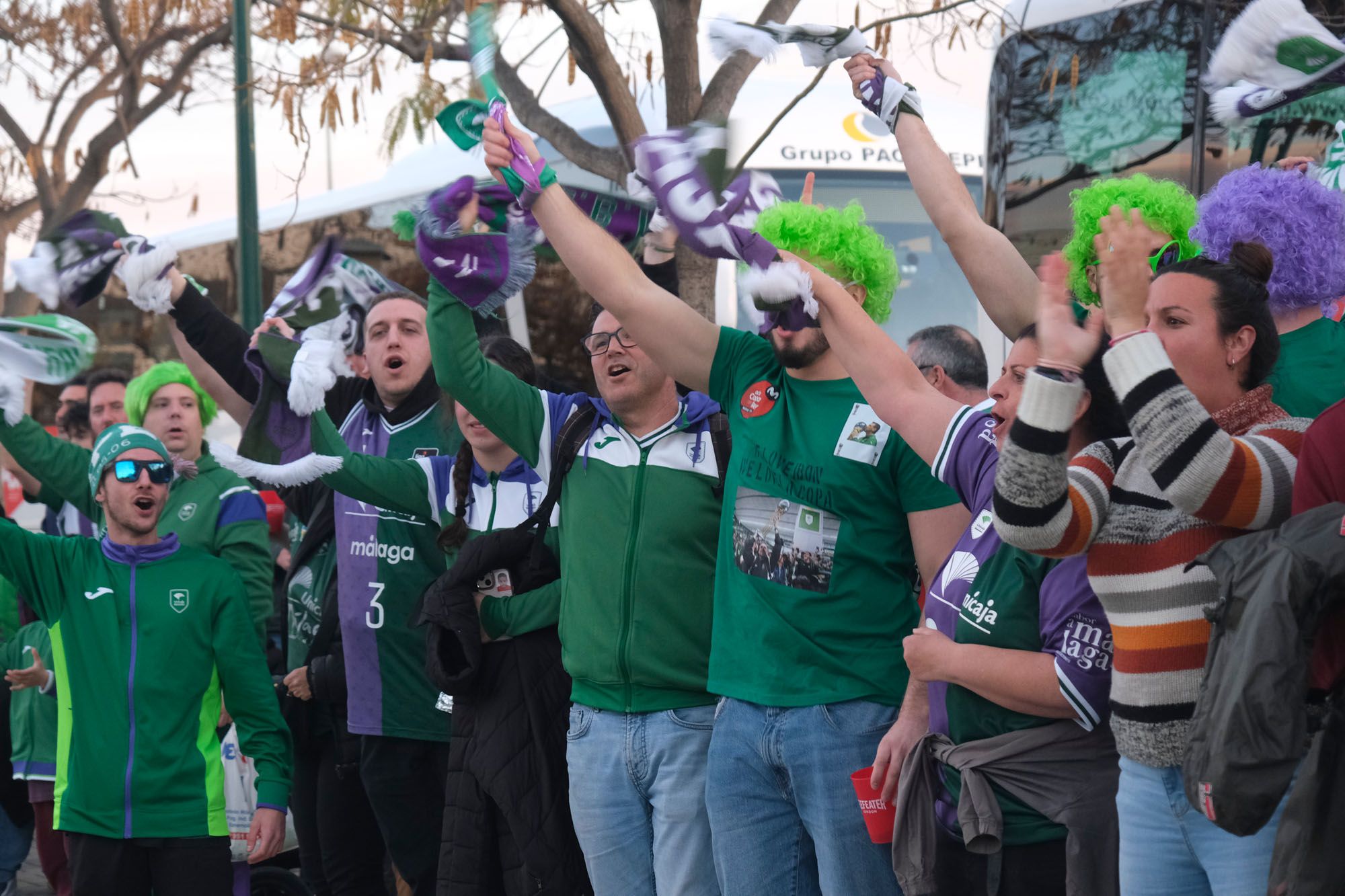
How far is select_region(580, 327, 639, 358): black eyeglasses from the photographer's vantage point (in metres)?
3.61

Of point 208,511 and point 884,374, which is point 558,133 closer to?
point 208,511

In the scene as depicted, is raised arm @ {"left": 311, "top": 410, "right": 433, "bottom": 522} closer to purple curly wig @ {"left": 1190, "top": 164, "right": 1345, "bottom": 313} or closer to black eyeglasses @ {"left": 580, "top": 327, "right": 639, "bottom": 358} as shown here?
black eyeglasses @ {"left": 580, "top": 327, "right": 639, "bottom": 358}

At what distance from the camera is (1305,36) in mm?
2832

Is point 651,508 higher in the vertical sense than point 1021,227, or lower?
lower

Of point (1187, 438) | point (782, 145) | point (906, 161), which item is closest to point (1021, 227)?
point (782, 145)

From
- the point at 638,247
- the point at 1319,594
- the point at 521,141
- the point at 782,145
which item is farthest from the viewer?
the point at 782,145

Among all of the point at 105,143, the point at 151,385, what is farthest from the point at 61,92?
the point at 151,385

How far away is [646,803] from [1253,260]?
1.81 meters

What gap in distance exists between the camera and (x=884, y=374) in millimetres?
2943

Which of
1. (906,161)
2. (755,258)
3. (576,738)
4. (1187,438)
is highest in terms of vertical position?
(906,161)

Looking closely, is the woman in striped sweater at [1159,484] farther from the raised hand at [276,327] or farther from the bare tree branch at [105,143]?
the bare tree branch at [105,143]

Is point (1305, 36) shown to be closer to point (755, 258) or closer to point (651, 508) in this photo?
point (755, 258)

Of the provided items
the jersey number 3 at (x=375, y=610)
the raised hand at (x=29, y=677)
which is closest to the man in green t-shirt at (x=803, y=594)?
the jersey number 3 at (x=375, y=610)

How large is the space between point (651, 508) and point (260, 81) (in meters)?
3.61
